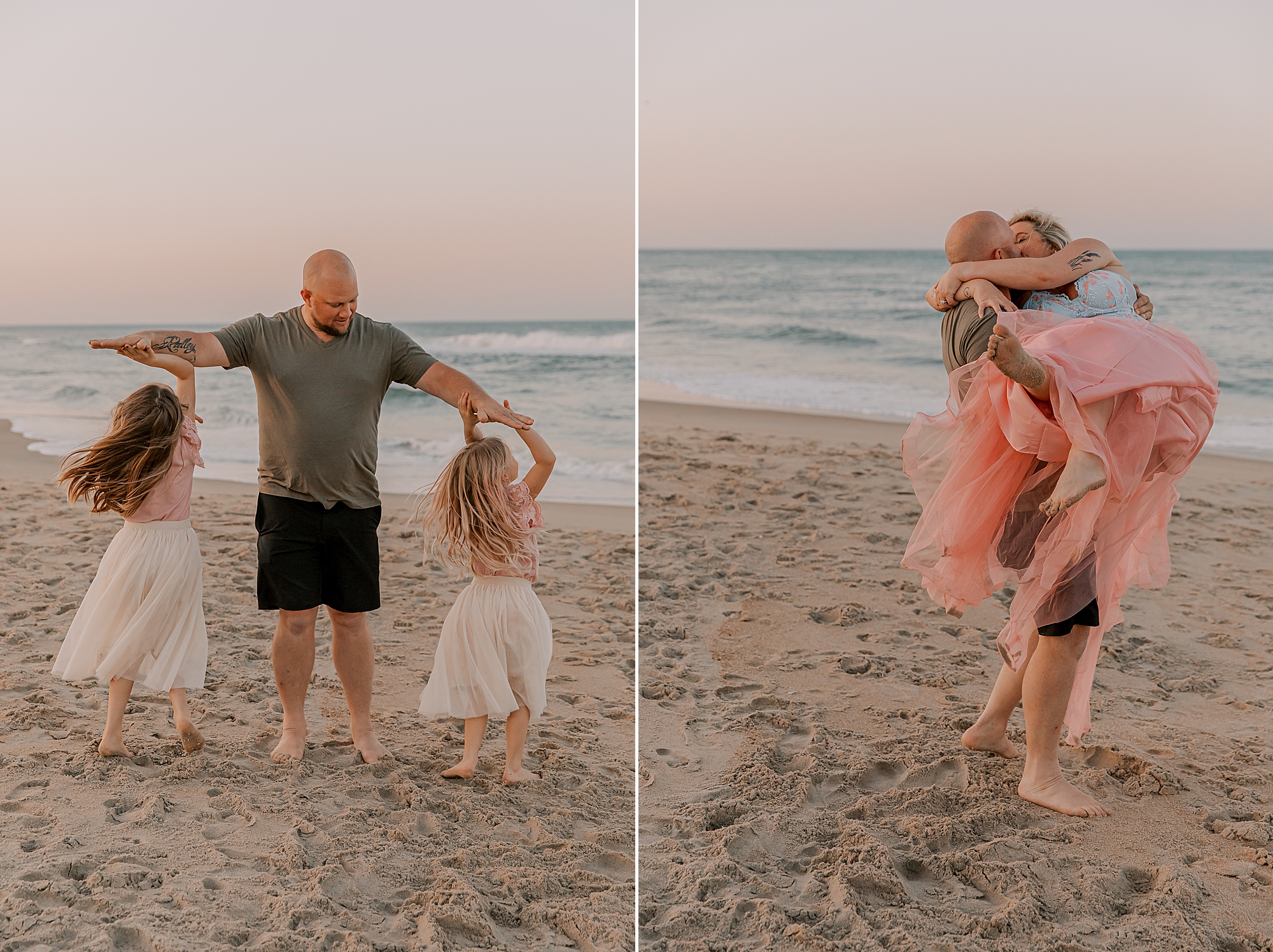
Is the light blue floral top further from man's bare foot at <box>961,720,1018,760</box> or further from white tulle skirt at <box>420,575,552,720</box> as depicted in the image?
white tulle skirt at <box>420,575,552,720</box>

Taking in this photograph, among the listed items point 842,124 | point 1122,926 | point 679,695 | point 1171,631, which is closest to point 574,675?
point 679,695

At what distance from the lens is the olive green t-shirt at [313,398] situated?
10.7 ft

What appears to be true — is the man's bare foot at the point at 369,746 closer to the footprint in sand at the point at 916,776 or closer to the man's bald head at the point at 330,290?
the man's bald head at the point at 330,290

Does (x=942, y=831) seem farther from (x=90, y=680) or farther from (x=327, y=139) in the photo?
(x=327, y=139)

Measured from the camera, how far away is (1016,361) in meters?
2.60

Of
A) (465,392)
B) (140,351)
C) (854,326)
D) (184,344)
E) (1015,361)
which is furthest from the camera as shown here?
(854,326)

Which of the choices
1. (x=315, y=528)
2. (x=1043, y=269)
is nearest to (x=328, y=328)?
(x=315, y=528)

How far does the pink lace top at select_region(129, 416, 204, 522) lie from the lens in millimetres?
3502

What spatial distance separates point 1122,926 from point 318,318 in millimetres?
2922

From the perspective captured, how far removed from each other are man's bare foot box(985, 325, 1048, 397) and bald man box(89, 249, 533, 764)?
1.43 metres

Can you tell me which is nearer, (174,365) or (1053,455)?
(1053,455)

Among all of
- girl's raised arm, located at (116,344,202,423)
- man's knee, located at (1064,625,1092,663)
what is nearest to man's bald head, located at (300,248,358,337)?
girl's raised arm, located at (116,344,202,423)

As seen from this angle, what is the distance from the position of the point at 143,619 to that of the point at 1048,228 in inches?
128

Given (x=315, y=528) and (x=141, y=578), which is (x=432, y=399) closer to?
(x=141, y=578)
